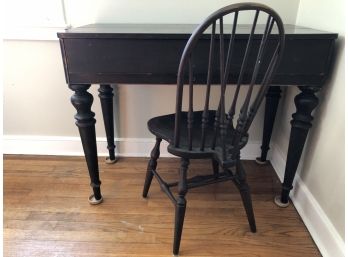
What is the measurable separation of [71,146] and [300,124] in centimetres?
138

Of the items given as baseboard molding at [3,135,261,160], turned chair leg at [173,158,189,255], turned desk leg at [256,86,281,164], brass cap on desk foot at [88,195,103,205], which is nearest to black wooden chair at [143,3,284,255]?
turned chair leg at [173,158,189,255]

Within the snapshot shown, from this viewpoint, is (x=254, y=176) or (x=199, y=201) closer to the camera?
(x=199, y=201)

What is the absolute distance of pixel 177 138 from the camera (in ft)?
3.19

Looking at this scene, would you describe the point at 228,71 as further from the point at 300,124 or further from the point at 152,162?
the point at 152,162

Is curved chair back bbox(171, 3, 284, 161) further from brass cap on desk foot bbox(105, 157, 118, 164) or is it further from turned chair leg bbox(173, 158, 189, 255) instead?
brass cap on desk foot bbox(105, 157, 118, 164)

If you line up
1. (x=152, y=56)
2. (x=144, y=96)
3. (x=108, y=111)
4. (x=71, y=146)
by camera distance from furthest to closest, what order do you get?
(x=71, y=146), (x=144, y=96), (x=108, y=111), (x=152, y=56)

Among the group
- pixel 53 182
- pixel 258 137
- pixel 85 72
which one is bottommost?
pixel 53 182

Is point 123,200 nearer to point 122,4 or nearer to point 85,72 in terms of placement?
point 85,72

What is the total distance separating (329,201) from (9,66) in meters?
1.82

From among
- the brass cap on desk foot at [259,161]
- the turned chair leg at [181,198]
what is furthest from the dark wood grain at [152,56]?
the brass cap on desk foot at [259,161]

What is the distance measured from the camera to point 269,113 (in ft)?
5.14

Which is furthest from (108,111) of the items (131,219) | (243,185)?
(243,185)

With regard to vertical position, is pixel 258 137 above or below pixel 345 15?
Result: below

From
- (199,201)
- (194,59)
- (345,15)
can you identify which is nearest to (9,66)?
(194,59)
